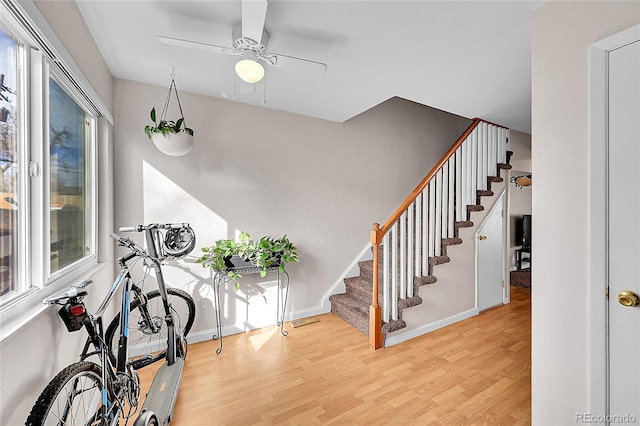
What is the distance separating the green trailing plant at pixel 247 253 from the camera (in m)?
2.47

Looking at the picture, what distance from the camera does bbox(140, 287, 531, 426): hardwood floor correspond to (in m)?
1.70

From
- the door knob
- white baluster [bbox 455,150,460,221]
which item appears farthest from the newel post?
the door knob

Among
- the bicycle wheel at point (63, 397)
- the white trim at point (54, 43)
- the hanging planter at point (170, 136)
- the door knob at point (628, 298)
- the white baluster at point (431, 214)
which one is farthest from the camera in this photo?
the white baluster at point (431, 214)

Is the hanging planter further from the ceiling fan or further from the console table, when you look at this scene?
the console table

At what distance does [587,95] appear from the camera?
4.09 feet

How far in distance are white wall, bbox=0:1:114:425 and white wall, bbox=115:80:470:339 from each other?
0.77 ft

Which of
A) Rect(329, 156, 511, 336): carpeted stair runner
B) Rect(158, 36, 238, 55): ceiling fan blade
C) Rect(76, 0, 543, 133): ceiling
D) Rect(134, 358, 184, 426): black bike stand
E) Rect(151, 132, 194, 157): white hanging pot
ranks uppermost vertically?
Rect(76, 0, 543, 133): ceiling

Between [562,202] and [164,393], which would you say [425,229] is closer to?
[562,202]

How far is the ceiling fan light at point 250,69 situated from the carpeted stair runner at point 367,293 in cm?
219

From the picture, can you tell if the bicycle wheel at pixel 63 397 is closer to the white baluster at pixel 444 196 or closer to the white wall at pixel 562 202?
the white wall at pixel 562 202

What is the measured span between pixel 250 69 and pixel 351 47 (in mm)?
764

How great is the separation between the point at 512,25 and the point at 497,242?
2558 millimetres

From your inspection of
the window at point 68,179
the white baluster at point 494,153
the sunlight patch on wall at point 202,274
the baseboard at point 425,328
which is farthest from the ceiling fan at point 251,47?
the white baluster at point 494,153

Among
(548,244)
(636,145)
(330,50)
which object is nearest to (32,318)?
(330,50)
